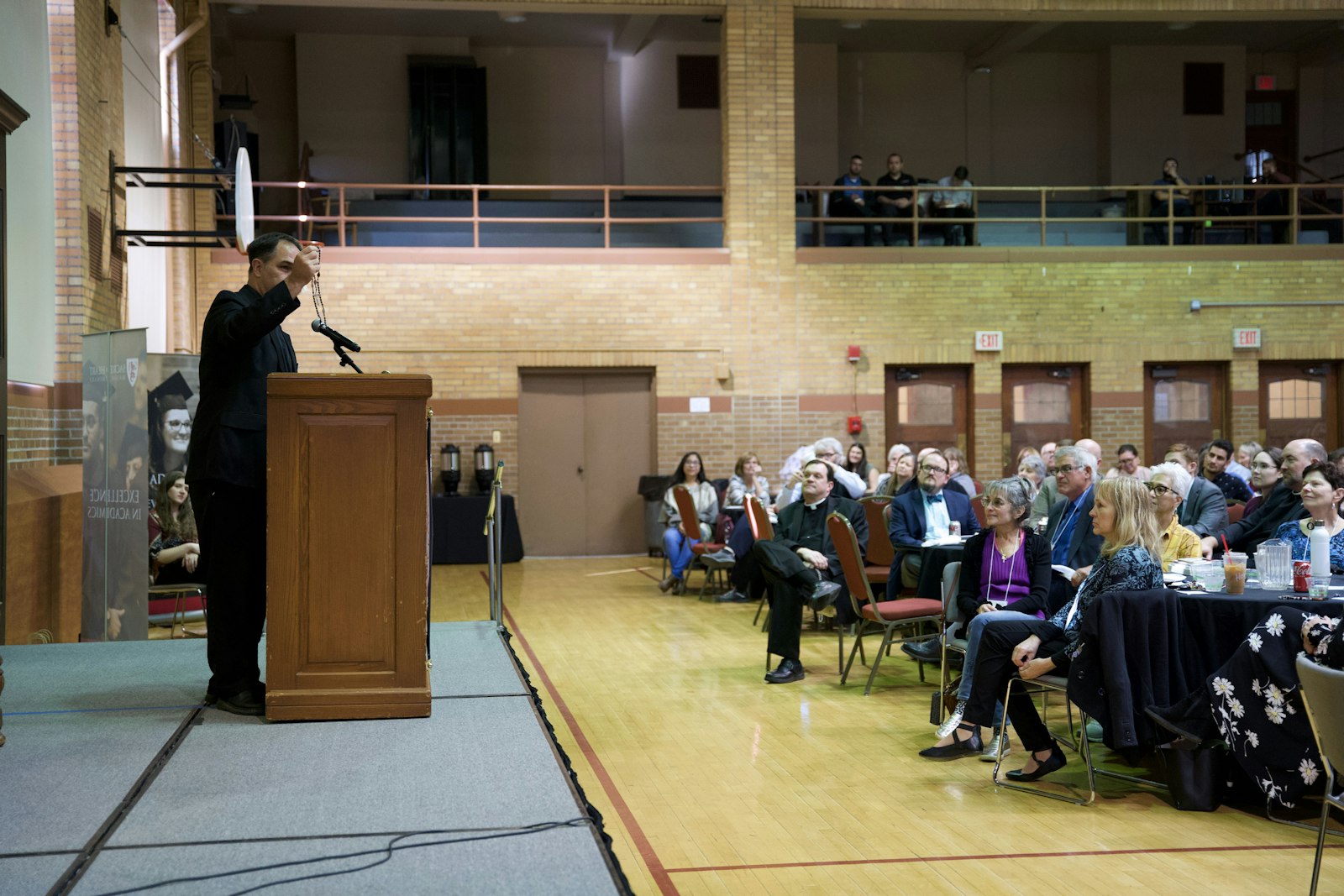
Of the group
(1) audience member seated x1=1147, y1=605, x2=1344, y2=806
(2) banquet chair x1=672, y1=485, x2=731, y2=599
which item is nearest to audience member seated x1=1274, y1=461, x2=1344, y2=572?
(1) audience member seated x1=1147, y1=605, x2=1344, y2=806

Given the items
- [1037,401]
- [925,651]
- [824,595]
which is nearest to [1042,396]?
[1037,401]

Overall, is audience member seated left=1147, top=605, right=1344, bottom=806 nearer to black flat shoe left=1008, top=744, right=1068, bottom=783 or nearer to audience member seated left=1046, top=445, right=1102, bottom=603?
black flat shoe left=1008, top=744, right=1068, bottom=783

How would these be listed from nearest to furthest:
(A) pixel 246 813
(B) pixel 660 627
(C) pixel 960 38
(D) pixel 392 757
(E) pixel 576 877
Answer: (E) pixel 576 877, (A) pixel 246 813, (D) pixel 392 757, (B) pixel 660 627, (C) pixel 960 38

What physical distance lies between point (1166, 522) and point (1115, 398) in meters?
8.13

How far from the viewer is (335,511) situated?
3.16m

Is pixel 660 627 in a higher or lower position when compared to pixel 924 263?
lower

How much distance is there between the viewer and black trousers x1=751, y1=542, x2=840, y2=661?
Answer: 20.9ft

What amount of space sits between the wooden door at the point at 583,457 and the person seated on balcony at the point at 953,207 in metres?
3.80

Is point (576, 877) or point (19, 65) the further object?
point (19, 65)

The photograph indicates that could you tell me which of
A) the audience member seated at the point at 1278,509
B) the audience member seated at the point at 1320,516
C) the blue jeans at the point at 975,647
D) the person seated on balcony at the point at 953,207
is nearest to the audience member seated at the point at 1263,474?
the audience member seated at the point at 1278,509

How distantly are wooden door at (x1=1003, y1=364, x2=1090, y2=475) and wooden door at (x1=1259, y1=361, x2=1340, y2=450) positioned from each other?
6.68 feet

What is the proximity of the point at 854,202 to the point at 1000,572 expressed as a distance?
29.8 feet

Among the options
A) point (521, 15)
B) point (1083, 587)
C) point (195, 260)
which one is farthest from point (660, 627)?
point (521, 15)

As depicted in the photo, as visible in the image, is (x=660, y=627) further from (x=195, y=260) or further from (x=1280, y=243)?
(x=1280, y=243)
